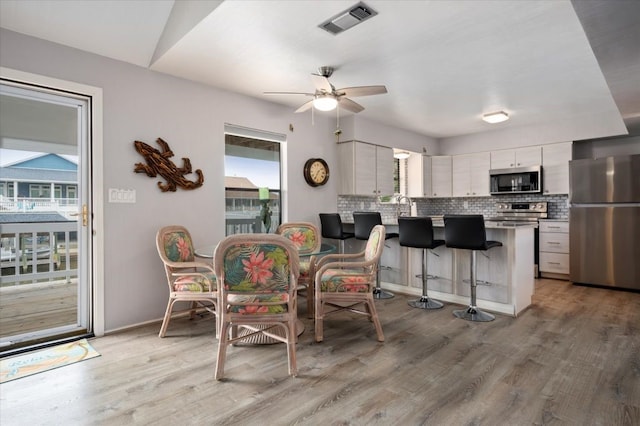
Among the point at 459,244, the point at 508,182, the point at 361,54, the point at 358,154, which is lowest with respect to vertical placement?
the point at 459,244

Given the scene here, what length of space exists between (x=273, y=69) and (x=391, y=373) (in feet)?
9.25

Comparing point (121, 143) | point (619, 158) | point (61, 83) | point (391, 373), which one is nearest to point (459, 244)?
point (391, 373)

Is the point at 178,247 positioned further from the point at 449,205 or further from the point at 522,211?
the point at 449,205

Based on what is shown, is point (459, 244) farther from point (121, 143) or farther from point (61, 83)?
point (61, 83)

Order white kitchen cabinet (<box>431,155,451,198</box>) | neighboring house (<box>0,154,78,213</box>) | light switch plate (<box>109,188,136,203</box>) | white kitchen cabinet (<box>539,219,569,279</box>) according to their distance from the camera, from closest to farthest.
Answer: neighboring house (<box>0,154,78,213</box>)
light switch plate (<box>109,188,136,203</box>)
white kitchen cabinet (<box>539,219,569,279</box>)
white kitchen cabinet (<box>431,155,451,198</box>)

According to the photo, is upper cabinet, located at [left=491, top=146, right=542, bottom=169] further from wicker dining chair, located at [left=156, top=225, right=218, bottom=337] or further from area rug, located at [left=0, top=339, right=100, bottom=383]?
area rug, located at [left=0, top=339, right=100, bottom=383]

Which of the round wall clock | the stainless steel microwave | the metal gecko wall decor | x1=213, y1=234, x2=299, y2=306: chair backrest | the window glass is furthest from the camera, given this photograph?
the stainless steel microwave

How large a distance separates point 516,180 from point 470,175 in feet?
2.61

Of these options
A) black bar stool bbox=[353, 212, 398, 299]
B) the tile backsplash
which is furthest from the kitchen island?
the tile backsplash

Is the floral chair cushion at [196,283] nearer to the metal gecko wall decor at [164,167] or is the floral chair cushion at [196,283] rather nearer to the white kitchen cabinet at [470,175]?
the metal gecko wall decor at [164,167]

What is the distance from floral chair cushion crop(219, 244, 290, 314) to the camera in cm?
220

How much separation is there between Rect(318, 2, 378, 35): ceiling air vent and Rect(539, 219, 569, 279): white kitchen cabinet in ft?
15.2

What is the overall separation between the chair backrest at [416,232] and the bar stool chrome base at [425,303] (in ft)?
2.17

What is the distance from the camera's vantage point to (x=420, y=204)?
7059 mm
